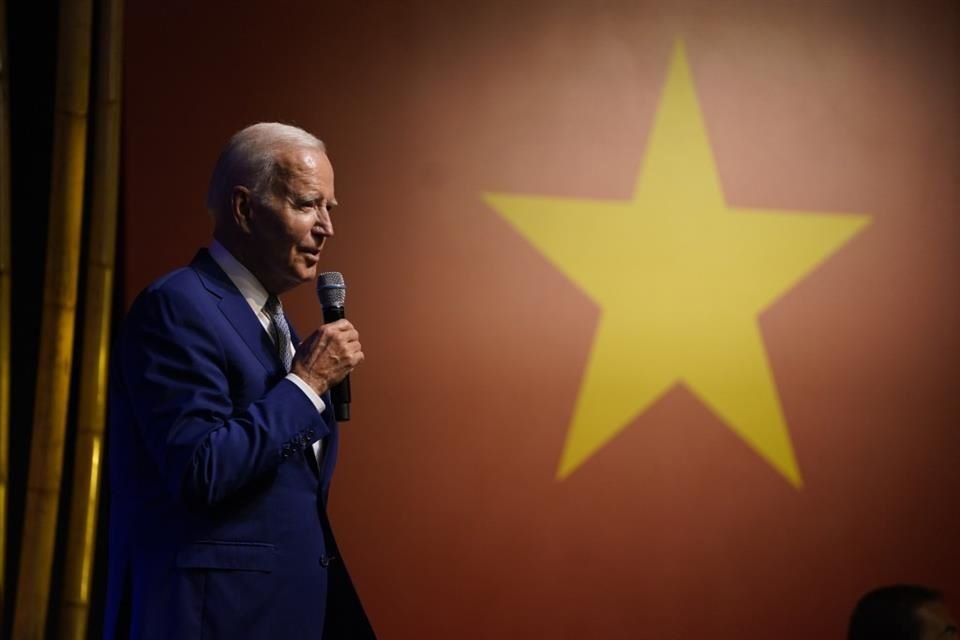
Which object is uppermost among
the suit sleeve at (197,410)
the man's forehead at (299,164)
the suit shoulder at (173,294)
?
the man's forehead at (299,164)

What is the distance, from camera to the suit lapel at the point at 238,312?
147cm

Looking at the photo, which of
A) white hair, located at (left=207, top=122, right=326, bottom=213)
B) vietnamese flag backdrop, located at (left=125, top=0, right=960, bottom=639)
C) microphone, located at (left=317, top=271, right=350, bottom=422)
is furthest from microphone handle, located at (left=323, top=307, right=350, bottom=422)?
vietnamese flag backdrop, located at (left=125, top=0, right=960, bottom=639)

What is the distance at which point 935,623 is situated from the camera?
1468 millimetres

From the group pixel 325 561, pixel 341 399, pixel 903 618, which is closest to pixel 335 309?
pixel 341 399

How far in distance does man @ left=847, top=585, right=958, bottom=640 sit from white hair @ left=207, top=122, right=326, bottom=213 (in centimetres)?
100

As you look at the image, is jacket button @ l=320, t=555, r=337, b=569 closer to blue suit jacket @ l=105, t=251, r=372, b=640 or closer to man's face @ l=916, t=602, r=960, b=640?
blue suit jacket @ l=105, t=251, r=372, b=640

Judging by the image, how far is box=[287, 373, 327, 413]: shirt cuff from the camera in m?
1.40

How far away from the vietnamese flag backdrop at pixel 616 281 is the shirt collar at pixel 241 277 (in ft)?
3.38

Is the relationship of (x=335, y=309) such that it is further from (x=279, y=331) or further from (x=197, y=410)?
(x=197, y=410)

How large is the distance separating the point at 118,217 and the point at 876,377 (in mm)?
1877

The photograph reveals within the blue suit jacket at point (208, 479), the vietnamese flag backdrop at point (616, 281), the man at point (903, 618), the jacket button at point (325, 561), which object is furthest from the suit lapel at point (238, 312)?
the vietnamese flag backdrop at point (616, 281)

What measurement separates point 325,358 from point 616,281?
1430mm

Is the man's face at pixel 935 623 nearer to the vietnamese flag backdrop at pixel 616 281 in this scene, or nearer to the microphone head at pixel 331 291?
the microphone head at pixel 331 291

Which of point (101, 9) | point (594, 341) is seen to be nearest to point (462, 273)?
point (594, 341)
